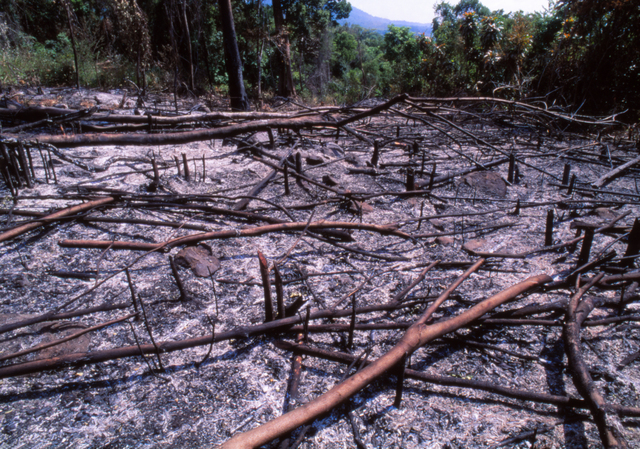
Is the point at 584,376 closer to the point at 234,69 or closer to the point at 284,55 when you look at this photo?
the point at 234,69

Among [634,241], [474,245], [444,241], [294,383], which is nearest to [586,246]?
[634,241]

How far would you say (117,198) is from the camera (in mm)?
2793

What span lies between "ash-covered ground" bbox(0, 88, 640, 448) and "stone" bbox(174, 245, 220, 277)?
0.05 meters

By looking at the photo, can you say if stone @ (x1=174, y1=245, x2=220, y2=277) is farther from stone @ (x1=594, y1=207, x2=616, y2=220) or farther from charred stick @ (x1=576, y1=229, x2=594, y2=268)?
stone @ (x1=594, y1=207, x2=616, y2=220)

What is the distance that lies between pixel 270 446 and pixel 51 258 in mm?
1977

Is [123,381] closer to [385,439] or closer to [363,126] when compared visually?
[385,439]

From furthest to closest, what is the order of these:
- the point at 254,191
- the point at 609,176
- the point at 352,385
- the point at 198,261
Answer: the point at 609,176
the point at 254,191
the point at 198,261
the point at 352,385

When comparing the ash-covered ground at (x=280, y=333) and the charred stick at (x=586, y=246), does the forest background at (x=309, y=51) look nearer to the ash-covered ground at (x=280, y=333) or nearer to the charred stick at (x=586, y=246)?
the charred stick at (x=586, y=246)

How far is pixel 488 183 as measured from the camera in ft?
12.4

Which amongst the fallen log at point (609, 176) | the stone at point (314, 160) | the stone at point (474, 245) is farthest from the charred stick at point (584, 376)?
the stone at point (314, 160)

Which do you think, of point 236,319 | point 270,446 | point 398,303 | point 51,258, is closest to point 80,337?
point 236,319

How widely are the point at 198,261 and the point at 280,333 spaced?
879 millimetres

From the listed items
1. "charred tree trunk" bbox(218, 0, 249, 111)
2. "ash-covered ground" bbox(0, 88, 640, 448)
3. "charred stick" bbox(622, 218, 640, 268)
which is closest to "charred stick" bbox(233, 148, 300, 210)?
"ash-covered ground" bbox(0, 88, 640, 448)

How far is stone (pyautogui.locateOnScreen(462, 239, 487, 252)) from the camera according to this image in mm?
2500
